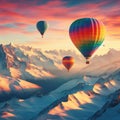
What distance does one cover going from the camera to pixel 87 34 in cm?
18612

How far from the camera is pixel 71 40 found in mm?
190500

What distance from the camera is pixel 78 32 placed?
186000 millimetres

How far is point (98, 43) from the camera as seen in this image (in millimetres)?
189000

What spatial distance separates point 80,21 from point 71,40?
9.61 m

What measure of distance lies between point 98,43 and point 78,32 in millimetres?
10728

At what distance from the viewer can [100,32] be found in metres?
187

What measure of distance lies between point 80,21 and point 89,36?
799cm

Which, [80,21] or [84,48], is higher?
[80,21]

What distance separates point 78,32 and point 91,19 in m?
8.54

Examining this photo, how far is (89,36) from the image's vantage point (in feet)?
612

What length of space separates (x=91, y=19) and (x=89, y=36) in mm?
7836

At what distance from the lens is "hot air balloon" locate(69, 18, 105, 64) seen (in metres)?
186

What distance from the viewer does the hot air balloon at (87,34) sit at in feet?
609
